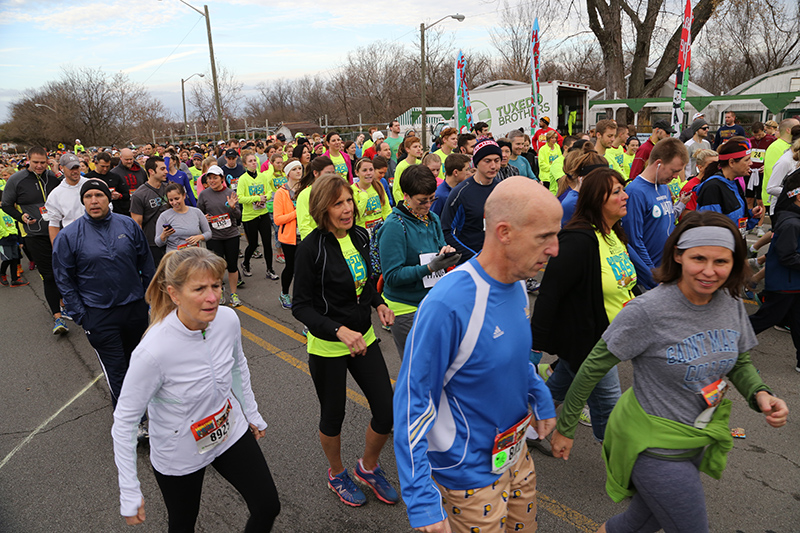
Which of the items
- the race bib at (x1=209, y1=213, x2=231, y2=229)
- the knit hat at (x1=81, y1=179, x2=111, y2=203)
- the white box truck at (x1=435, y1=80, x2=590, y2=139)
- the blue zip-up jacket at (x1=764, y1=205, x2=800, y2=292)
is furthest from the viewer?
the white box truck at (x1=435, y1=80, x2=590, y2=139)

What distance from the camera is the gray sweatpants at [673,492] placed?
2.08m

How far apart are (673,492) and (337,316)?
1998 mm

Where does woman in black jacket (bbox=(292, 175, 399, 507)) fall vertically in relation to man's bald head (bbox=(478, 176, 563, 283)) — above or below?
below

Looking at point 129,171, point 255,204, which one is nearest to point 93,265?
point 255,204

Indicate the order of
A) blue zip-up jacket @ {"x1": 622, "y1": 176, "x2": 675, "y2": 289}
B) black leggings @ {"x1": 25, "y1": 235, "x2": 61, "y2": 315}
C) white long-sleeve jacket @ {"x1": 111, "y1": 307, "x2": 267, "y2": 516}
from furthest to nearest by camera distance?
black leggings @ {"x1": 25, "y1": 235, "x2": 61, "y2": 315} → blue zip-up jacket @ {"x1": 622, "y1": 176, "x2": 675, "y2": 289} → white long-sleeve jacket @ {"x1": 111, "y1": 307, "x2": 267, "y2": 516}

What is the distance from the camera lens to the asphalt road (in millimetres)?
3178

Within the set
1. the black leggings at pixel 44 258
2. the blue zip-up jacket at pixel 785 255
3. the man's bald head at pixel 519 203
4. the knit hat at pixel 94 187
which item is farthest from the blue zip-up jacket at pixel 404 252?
the black leggings at pixel 44 258

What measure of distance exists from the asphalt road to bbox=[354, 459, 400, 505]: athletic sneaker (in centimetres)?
6

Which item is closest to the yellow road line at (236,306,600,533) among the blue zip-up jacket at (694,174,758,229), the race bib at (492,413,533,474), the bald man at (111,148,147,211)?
the race bib at (492,413,533,474)

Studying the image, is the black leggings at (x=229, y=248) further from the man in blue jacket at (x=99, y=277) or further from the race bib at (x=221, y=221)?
the man in blue jacket at (x=99, y=277)

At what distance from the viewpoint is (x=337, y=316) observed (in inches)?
126

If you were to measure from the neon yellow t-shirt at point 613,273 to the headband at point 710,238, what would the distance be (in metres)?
0.97

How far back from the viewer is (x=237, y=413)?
8.68 feet

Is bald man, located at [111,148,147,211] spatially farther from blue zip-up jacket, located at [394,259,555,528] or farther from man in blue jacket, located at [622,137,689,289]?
blue zip-up jacket, located at [394,259,555,528]
